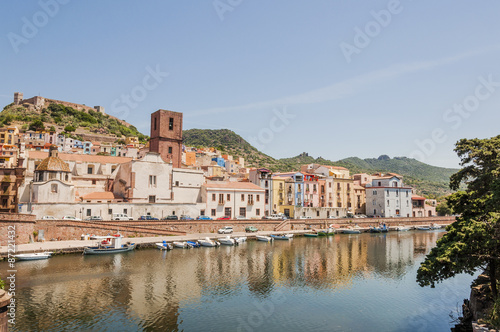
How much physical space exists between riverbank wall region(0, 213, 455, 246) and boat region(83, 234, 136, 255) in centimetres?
482

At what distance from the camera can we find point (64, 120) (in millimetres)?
139625

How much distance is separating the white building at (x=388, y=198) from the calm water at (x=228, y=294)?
45.2 metres

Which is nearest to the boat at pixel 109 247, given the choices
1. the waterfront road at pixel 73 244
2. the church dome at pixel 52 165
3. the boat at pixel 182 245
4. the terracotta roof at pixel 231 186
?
the waterfront road at pixel 73 244

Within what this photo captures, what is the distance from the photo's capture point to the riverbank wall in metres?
40.3

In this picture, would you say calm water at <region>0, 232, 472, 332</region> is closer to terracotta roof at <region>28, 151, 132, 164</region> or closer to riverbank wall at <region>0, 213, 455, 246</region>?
riverbank wall at <region>0, 213, 455, 246</region>

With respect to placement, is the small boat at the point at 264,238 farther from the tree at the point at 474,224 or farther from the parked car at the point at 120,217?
the tree at the point at 474,224

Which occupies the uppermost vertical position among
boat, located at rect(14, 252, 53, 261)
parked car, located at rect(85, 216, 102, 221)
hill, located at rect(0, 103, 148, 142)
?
hill, located at rect(0, 103, 148, 142)

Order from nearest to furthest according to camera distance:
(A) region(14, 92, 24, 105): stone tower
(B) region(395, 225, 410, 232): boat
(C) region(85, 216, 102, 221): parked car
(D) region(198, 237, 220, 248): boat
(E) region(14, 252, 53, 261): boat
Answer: (E) region(14, 252, 53, 261): boat
(C) region(85, 216, 102, 221): parked car
(D) region(198, 237, 220, 248): boat
(B) region(395, 225, 410, 232): boat
(A) region(14, 92, 24, 105): stone tower

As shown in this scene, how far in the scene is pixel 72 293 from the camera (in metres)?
25.6

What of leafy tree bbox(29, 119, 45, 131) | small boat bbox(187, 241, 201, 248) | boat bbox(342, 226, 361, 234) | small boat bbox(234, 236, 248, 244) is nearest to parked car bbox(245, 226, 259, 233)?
small boat bbox(234, 236, 248, 244)

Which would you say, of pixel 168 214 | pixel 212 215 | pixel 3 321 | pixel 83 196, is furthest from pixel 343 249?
pixel 3 321

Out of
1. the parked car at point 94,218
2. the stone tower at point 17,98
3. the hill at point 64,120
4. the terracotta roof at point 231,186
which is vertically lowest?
the parked car at point 94,218

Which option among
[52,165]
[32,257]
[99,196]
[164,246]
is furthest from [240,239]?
[52,165]

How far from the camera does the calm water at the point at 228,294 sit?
21.0m
